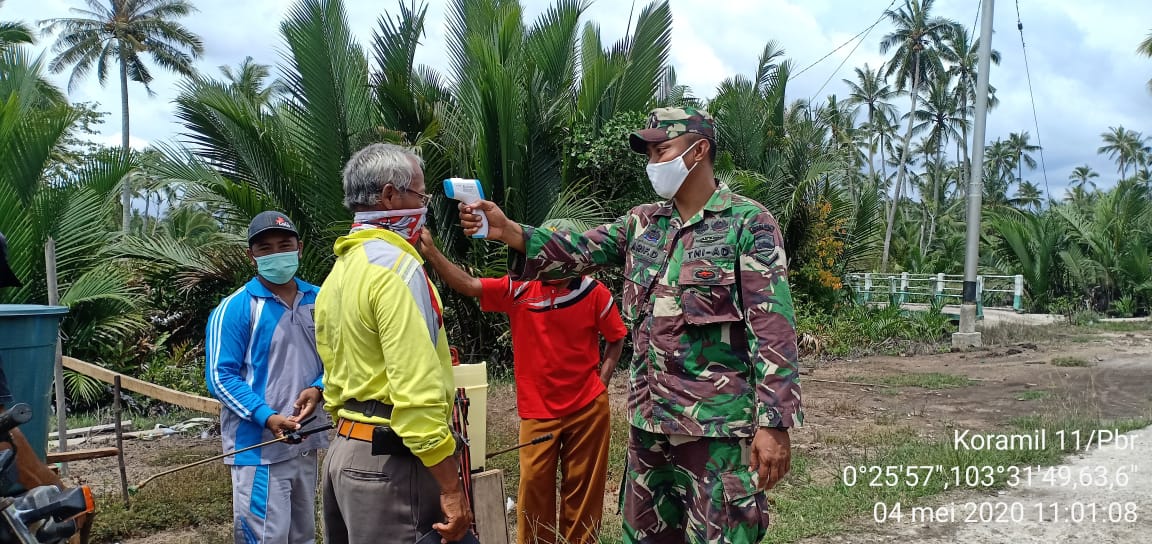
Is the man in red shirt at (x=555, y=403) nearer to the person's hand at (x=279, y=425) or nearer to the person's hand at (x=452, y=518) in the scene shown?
the person's hand at (x=279, y=425)

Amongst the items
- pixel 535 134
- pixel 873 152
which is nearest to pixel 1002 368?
pixel 535 134

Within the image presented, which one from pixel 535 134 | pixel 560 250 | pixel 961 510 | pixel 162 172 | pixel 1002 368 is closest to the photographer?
pixel 560 250

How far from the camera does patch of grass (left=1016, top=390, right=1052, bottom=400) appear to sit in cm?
845

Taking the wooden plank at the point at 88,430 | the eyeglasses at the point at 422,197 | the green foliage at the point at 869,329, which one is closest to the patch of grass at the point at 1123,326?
the green foliage at the point at 869,329

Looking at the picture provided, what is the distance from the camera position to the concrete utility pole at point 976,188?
1308cm

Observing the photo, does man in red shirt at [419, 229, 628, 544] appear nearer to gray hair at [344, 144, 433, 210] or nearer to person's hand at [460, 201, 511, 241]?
person's hand at [460, 201, 511, 241]

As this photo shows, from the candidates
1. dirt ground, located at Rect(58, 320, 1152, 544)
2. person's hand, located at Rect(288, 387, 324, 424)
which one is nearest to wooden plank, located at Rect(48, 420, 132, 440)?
dirt ground, located at Rect(58, 320, 1152, 544)

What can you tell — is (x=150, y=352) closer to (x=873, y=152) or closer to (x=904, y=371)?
(x=904, y=371)

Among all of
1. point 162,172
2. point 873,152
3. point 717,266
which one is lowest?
point 717,266

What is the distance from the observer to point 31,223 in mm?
7973

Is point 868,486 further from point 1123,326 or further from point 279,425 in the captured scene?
point 1123,326

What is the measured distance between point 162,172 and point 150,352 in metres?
2.18

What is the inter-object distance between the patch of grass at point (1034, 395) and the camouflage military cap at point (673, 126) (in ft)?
24.0

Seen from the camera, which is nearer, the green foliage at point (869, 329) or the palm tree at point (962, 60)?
the green foliage at point (869, 329)
